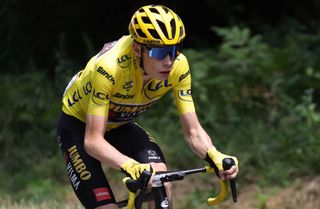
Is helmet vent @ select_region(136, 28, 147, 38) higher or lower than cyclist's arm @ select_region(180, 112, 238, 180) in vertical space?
higher

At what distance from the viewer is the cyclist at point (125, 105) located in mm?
5074

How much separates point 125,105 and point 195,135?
53cm

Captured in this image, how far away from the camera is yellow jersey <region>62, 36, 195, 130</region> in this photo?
521cm

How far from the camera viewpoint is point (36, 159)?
34.8 feet

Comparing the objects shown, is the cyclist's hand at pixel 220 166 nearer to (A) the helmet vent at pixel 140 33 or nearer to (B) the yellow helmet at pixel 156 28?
(B) the yellow helmet at pixel 156 28

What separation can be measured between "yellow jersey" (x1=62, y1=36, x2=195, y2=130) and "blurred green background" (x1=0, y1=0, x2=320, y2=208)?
2.85 m

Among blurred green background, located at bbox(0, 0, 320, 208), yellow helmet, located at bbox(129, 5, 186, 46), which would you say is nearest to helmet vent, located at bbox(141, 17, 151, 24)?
yellow helmet, located at bbox(129, 5, 186, 46)

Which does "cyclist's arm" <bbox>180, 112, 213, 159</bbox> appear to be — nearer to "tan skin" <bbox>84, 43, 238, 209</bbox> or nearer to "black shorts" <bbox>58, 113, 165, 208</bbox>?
"tan skin" <bbox>84, 43, 238, 209</bbox>

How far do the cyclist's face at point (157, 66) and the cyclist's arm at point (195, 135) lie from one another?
19.1 inches

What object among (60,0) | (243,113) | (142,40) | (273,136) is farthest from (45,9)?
(142,40)

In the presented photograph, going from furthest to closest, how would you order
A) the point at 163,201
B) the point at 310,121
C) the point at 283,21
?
the point at 283,21 < the point at 310,121 < the point at 163,201

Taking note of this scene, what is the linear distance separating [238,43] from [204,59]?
58 cm

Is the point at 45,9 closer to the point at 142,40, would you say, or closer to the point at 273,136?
the point at 273,136

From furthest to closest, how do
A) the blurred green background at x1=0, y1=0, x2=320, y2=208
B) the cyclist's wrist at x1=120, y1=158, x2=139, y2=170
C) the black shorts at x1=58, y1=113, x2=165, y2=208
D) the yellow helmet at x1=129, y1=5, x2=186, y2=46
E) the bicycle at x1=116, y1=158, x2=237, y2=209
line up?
the blurred green background at x1=0, y1=0, x2=320, y2=208
the black shorts at x1=58, y1=113, x2=165, y2=208
the yellow helmet at x1=129, y1=5, x2=186, y2=46
the cyclist's wrist at x1=120, y1=158, x2=139, y2=170
the bicycle at x1=116, y1=158, x2=237, y2=209
